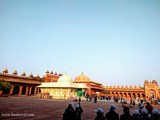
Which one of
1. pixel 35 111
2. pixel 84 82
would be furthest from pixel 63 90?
pixel 35 111

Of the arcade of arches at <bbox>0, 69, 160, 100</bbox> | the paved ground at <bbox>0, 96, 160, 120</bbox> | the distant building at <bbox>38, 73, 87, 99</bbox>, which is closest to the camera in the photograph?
the paved ground at <bbox>0, 96, 160, 120</bbox>

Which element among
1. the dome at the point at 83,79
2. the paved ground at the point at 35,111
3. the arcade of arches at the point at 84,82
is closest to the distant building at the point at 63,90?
the arcade of arches at the point at 84,82

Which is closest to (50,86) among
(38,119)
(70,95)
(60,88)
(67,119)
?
(60,88)

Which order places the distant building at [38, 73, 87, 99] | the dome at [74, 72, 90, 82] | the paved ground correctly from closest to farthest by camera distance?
the paved ground, the distant building at [38, 73, 87, 99], the dome at [74, 72, 90, 82]

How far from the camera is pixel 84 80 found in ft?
174

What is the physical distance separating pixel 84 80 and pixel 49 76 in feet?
50.8

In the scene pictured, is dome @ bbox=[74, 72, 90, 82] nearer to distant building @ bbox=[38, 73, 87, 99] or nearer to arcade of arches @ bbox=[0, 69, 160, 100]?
arcade of arches @ bbox=[0, 69, 160, 100]

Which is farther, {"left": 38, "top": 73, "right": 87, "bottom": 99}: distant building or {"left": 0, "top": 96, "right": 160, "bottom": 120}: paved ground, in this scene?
{"left": 38, "top": 73, "right": 87, "bottom": 99}: distant building

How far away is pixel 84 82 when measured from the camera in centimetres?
5125

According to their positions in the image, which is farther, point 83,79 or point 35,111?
point 83,79

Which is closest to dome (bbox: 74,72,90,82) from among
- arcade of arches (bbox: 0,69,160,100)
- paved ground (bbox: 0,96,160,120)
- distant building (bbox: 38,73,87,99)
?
arcade of arches (bbox: 0,69,160,100)

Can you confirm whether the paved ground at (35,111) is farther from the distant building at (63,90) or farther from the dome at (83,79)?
the dome at (83,79)

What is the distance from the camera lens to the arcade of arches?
44.4 metres

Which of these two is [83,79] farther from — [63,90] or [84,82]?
[63,90]
